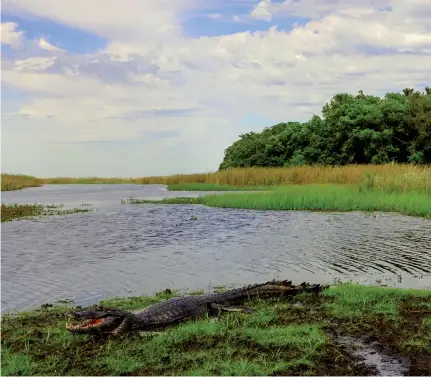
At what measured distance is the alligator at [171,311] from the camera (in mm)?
6184

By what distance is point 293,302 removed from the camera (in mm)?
7699

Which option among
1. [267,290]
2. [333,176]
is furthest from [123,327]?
[333,176]

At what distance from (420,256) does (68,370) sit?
8.68m

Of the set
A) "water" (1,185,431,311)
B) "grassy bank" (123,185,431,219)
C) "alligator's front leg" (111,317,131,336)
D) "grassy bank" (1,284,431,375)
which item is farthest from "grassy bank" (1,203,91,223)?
"alligator's front leg" (111,317,131,336)

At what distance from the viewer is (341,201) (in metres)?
21.6

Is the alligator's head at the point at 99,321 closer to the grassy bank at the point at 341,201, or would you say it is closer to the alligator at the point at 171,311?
the alligator at the point at 171,311

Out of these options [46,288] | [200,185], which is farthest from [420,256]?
[200,185]

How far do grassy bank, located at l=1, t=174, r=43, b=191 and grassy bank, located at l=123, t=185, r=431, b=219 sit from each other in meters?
29.8

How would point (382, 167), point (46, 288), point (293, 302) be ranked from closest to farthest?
point (293, 302)
point (46, 288)
point (382, 167)

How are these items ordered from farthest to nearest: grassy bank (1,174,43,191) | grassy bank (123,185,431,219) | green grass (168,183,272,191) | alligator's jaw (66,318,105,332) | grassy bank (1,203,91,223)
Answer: grassy bank (1,174,43,191) → green grass (168,183,272,191) → grassy bank (1,203,91,223) → grassy bank (123,185,431,219) → alligator's jaw (66,318,105,332)

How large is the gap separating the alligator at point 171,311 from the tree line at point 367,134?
33062 millimetres

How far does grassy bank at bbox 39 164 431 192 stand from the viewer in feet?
77.3

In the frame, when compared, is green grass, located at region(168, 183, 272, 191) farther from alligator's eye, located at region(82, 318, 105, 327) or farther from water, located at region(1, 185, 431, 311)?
alligator's eye, located at region(82, 318, 105, 327)

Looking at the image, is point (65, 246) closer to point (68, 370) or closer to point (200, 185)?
point (68, 370)
